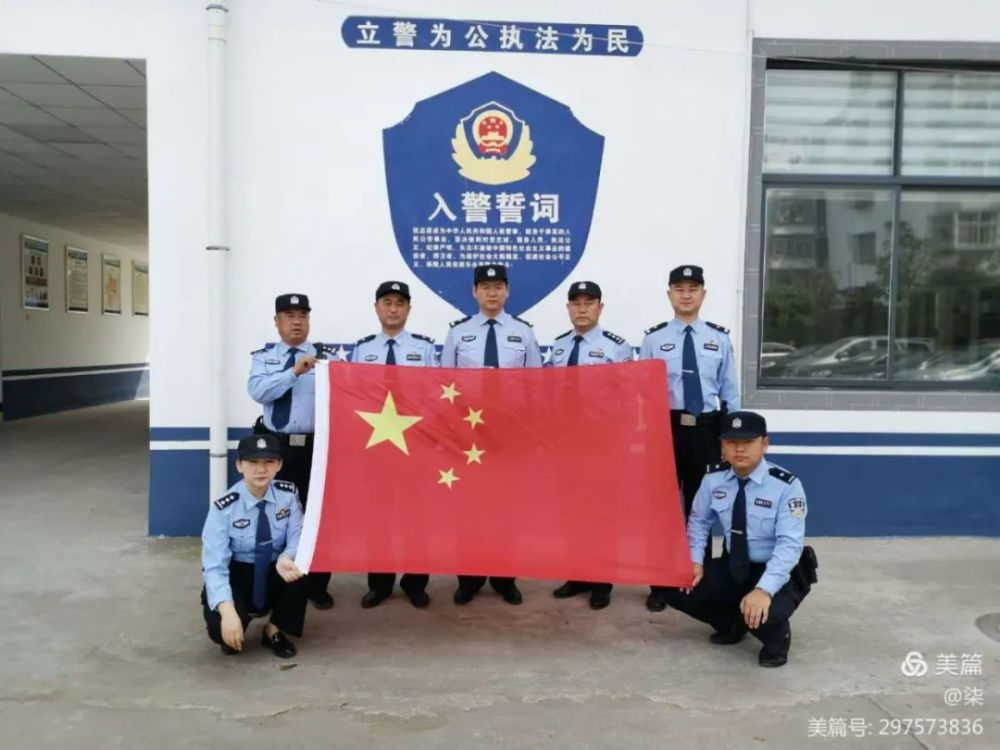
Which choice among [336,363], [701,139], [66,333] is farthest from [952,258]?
[66,333]

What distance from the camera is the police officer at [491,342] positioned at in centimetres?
378

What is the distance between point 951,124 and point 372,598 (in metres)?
4.53

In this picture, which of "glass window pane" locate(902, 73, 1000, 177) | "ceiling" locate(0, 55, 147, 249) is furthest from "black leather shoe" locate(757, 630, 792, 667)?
"ceiling" locate(0, 55, 147, 249)

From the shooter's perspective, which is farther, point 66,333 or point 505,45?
point 66,333

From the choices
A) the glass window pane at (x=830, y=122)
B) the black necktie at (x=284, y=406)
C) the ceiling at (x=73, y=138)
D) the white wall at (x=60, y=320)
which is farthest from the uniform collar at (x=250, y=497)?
the white wall at (x=60, y=320)

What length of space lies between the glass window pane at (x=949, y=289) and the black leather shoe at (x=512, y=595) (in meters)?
2.93

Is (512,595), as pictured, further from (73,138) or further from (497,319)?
(73,138)

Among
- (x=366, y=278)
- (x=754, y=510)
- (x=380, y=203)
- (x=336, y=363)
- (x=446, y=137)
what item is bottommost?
(x=754, y=510)

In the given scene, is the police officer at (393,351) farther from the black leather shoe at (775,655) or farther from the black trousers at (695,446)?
the black leather shoe at (775,655)

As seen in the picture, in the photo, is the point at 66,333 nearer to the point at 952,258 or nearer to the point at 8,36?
the point at 8,36

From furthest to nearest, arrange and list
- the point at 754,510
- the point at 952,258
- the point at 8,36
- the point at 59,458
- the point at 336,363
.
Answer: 1. the point at 59,458
2. the point at 952,258
3. the point at 8,36
4. the point at 336,363
5. the point at 754,510

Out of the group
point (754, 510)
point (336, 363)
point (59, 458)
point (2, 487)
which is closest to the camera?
point (754, 510)

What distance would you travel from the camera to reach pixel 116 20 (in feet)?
14.8

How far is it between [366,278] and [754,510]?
2.59m
